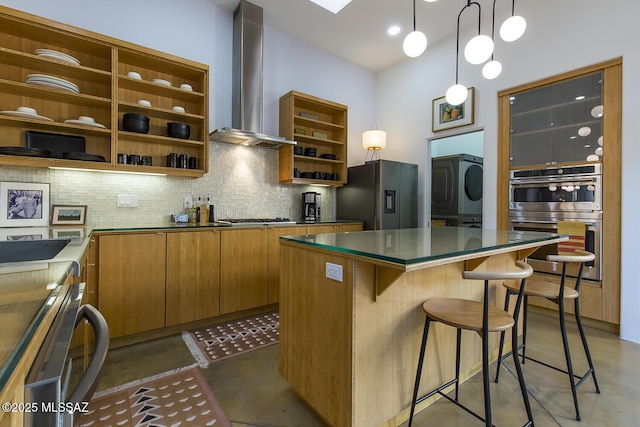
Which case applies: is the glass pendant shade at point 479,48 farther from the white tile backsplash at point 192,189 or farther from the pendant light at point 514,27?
the white tile backsplash at point 192,189

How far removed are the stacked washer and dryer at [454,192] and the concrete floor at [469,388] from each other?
212 cm

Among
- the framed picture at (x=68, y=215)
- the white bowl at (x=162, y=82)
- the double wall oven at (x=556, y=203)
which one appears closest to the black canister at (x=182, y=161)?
the white bowl at (x=162, y=82)

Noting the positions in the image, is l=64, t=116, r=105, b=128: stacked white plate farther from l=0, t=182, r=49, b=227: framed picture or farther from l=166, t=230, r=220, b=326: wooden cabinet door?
l=166, t=230, r=220, b=326: wooden cabinet door

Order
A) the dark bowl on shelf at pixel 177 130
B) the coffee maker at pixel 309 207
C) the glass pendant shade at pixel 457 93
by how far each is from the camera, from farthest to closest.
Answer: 1. the coffee maker at pixel 309 207
2. the dark bowl on shelf at pixel 177 130
3. the glass pendant shade at pixel 457 93

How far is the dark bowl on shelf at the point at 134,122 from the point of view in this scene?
275 centimetres

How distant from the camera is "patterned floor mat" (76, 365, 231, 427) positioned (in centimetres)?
160

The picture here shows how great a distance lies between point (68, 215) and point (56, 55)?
1.30m

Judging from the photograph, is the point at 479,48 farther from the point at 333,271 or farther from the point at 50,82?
the point at 50,82

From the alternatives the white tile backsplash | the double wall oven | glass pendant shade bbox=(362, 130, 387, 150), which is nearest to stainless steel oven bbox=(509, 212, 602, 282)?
the double wall oven

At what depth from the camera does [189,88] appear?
3023 mm

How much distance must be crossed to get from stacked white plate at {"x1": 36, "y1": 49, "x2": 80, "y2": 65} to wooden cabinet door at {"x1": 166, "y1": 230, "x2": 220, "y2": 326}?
63.7 inches

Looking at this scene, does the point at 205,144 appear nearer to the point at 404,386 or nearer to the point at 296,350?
the point at 296,350

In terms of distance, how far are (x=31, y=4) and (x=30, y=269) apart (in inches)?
116

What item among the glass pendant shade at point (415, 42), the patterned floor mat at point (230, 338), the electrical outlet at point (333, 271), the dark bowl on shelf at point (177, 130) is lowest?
the patterned floor mat at point (230, 338)
